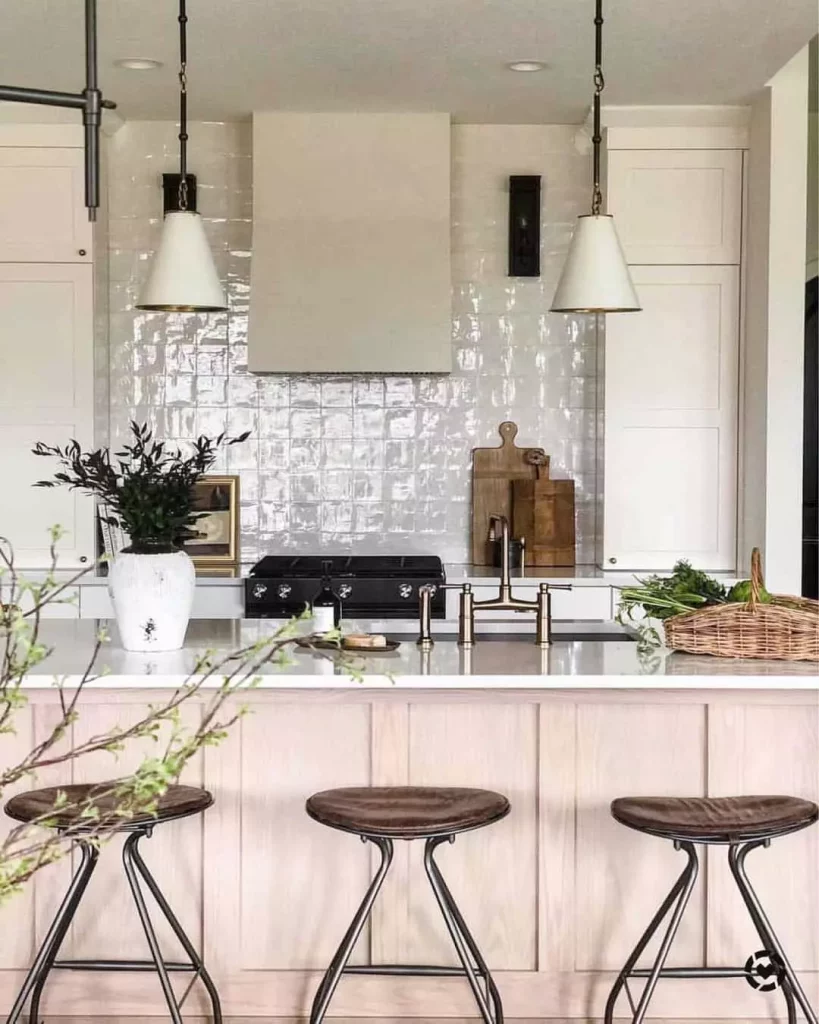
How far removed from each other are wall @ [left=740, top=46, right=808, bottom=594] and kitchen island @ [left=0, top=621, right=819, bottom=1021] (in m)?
2.07

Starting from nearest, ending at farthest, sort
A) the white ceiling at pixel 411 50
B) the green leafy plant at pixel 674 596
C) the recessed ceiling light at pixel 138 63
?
the green leafy plant at pixel 674 596 → the white ceiling at pixel 411 50 → the recessed ceiling light at pixel 138 63

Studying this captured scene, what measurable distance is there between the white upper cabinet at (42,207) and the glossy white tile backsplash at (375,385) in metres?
0.38

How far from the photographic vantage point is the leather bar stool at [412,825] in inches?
106

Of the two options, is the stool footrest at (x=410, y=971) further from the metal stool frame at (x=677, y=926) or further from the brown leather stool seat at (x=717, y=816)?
the brown leather stool seat at (x=717, y=816)

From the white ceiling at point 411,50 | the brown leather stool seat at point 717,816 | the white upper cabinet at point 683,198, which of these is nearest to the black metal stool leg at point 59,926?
→ the brown leather stool seat at point 717,816

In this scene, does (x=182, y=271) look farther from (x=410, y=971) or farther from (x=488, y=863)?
(x=410, y=971)

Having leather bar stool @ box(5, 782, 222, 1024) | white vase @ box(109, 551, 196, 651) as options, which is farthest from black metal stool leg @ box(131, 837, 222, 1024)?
white vase @ box(109, 551, 196, 651)

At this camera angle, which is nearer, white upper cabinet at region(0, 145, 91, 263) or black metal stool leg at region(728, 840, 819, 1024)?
black metal stool leg at region(728, 840, 819, 1024)

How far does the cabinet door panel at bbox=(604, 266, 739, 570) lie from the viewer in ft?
17.9

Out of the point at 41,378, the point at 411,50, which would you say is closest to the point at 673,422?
the point at 411,50

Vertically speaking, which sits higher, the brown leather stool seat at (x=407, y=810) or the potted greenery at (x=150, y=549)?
the potted greenery at (x=150, y=549)

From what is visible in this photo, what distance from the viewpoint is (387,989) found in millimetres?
3232

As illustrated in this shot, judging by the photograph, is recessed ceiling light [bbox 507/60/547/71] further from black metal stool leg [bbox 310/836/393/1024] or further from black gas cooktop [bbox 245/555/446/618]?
black metal stool leg [bbox 310/836/393/1024]

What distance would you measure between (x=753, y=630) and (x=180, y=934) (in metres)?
1.52
